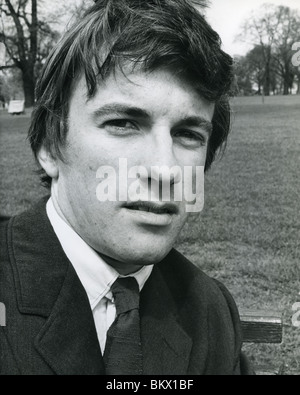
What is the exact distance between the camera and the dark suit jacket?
876 millimetres

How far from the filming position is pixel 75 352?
0.90 m

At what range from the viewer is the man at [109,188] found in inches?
34.3

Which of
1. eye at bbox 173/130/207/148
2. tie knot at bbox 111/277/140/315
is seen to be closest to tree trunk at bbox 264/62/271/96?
eye at bbox 173/130/207/148

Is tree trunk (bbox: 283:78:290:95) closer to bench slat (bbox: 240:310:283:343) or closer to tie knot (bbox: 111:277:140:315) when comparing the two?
bench slat (bbox: 240:310:283:343)

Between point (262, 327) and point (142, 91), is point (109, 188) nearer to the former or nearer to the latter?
point (142, 91)

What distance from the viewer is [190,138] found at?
0.96 metres

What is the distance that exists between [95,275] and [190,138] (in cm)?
34

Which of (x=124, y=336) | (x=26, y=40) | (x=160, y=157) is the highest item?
(x=26, y=40)

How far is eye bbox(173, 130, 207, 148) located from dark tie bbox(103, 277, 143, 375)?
305 mm

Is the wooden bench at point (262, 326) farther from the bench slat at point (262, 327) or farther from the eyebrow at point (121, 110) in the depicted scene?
the eyebrow at point (121, 110)

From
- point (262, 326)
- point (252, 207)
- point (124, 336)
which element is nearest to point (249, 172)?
point (252, 207)
